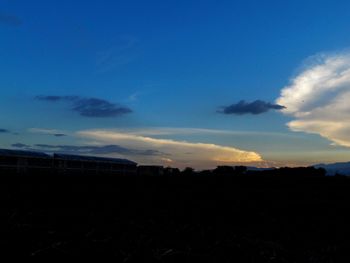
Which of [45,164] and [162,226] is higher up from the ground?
[45,164]

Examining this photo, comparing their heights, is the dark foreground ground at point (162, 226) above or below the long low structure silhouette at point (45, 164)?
below

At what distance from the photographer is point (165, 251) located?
912cm

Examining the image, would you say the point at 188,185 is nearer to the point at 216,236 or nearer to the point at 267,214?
the point at 267,214

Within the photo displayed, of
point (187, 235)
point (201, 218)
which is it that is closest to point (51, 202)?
point (201, 218)

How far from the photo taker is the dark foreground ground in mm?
8970

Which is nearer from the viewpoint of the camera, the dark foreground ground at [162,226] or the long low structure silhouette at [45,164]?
the dark foreground ground at [162,226]

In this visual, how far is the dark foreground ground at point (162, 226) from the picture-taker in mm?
8970

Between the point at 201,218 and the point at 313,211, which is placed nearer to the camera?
the point at 201,218

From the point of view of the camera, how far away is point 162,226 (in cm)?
1283

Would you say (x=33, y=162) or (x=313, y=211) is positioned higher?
(x=33, y=162)

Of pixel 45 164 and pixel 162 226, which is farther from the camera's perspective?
pixel 45 164

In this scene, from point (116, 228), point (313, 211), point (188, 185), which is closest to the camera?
point (116, 228)

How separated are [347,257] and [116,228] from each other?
6.47 meters

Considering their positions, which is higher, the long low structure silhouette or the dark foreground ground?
the long low structure silhouette
